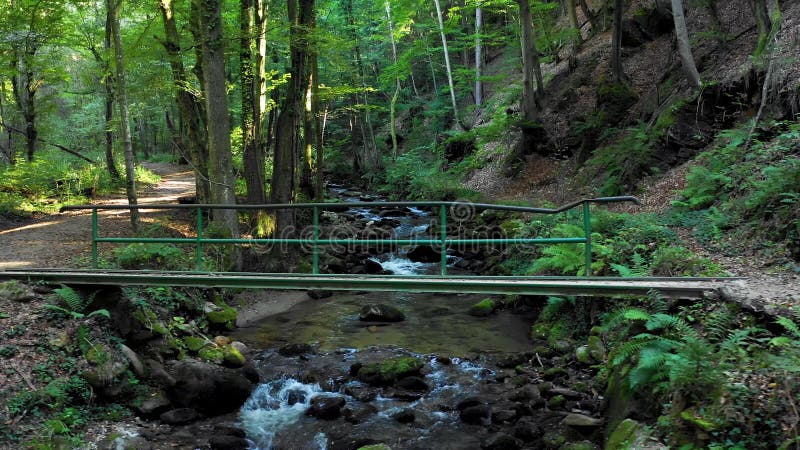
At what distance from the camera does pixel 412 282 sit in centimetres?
690

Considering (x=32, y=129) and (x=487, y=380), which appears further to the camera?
(x=32, y=129)

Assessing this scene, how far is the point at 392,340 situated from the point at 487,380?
2.61 metres

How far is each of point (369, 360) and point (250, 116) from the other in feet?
25.8

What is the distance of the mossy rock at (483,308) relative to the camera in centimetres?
1176

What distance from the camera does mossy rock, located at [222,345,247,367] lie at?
8.98 m

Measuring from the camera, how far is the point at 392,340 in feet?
34.3

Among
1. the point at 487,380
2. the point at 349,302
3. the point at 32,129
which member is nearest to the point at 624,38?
the point at 349,302

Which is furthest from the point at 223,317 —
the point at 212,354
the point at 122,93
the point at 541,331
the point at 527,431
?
the point at 527,431

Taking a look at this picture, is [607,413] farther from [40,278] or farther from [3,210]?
[3,210]

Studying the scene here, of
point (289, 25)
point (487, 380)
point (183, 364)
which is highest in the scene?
point (289, 25)

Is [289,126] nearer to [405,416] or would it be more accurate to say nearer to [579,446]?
[405,416]

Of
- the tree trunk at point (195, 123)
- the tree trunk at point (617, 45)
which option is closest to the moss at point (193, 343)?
the tree trunk at point (195, 123)

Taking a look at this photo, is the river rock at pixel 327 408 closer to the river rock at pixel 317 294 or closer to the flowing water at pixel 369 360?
the flowing water at pixel 369 360

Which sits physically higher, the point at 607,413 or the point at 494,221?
the point at 494,221
